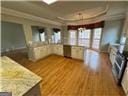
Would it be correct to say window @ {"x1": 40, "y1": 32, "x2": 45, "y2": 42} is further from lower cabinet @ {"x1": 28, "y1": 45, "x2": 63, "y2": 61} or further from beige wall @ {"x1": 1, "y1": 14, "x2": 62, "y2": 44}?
lower cabinet @ {"x1": 28, "y1": 45, "x2": 63, "y2": 61}

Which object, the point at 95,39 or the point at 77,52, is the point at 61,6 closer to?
the point at 77,52

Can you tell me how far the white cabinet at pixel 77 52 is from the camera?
4.19 metres

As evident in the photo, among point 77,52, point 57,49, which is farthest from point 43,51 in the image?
point 77,52

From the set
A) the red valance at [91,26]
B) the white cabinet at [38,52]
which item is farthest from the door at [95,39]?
the white cabinet at [38,52]

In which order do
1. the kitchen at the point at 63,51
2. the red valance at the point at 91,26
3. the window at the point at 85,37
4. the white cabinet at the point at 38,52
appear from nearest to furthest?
1. the kitchen at the point at 63,51
2. the white cabinet at the point at 38,52
3. the red valance at the point at 91,26
4. the window at the point at 85,37

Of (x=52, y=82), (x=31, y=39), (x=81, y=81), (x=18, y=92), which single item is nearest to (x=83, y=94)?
(x=81, y=81)

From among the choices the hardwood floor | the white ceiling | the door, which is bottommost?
the hardwood floor

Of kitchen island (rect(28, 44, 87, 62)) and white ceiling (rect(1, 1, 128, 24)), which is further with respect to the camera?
kitchen island (rect(28, 44, 87, 62))

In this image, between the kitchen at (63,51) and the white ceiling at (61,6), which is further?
the white ceiling at (61,6)

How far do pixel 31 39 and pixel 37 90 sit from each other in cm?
425

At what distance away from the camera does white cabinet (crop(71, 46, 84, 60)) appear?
165 inches

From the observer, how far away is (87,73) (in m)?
3.01

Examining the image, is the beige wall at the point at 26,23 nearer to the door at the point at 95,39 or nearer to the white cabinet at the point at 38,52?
the white cabinet at the point at 38,52

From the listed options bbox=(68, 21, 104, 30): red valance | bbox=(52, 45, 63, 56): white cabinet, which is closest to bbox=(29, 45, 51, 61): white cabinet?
bbox=(52, 45, 63, 56): white cabinet
